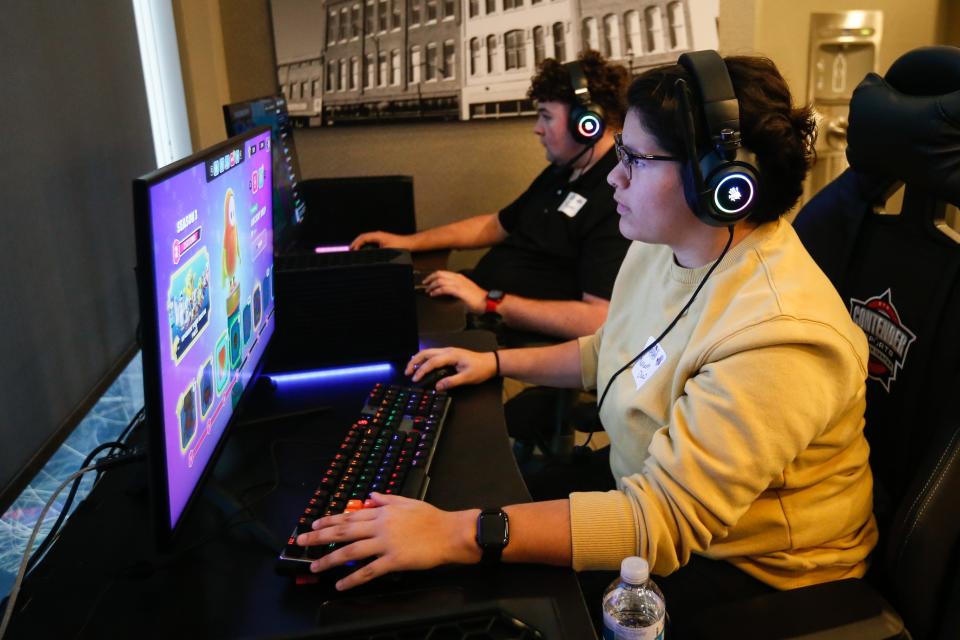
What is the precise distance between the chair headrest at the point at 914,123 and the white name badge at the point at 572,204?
3.35 feet

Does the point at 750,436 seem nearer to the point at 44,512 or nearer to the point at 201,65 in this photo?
the point at 44,512

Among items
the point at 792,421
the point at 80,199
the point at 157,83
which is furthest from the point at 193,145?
the point at 792,421

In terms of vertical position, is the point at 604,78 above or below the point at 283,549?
above

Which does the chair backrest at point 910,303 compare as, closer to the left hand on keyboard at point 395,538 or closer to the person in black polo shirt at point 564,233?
the left hand on keyboard at point 395,538

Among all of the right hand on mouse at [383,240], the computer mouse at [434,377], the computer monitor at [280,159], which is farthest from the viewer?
the right hand on mouse at [383,240]

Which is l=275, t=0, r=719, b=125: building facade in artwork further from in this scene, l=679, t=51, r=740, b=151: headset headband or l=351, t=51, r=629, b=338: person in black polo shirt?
l=679, t=51, r=740, b=151: headset headband

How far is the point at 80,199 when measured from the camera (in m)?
1.57

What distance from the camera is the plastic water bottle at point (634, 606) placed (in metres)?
0.88

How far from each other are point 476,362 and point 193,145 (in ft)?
4.74

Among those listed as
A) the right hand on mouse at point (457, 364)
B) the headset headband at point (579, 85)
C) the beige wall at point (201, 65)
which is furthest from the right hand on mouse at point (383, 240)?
the right hand on mouse at point (457, 364)

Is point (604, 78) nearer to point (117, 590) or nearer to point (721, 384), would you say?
point (721, 384)

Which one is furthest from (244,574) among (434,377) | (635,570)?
(434,377)

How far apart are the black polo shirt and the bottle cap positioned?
1.21 meters

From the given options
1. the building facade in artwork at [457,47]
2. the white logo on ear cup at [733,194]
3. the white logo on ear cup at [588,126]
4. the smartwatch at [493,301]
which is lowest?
the smartwatch at [493,301]
